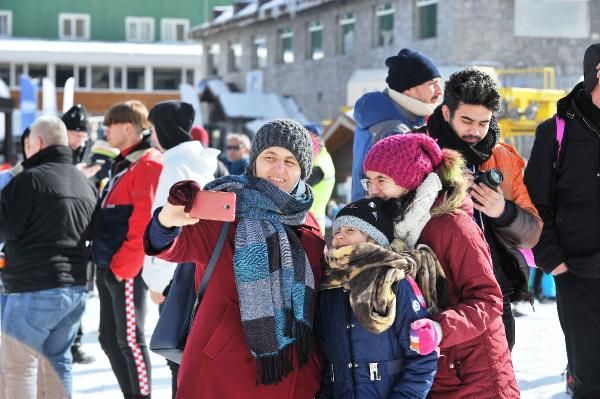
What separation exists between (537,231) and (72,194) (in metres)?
2.54

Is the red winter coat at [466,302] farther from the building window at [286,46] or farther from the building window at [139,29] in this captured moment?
the building window at [139,29]

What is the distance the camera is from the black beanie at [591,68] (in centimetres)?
426

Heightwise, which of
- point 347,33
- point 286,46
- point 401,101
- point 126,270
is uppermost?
point 347,33

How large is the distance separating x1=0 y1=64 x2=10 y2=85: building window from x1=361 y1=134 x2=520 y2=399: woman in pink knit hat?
4723 centimetres

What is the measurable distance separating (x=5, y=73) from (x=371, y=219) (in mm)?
48152

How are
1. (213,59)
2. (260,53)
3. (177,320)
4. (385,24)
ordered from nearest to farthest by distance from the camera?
(177,320) → (385,24) → (260,53) → (213,59)

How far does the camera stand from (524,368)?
758 cm

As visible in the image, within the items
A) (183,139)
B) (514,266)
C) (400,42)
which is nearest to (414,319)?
(514,266)

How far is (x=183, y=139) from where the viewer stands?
18.3 feet

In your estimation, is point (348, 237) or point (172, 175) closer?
point (348, 237)

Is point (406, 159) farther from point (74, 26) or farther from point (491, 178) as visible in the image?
point (74, 26)

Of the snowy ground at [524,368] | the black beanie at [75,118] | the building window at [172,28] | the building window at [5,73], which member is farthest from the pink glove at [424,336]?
the building window at [172,28]

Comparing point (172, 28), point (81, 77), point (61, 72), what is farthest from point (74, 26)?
point (172, 28)

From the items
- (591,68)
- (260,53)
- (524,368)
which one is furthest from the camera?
(260,53)
